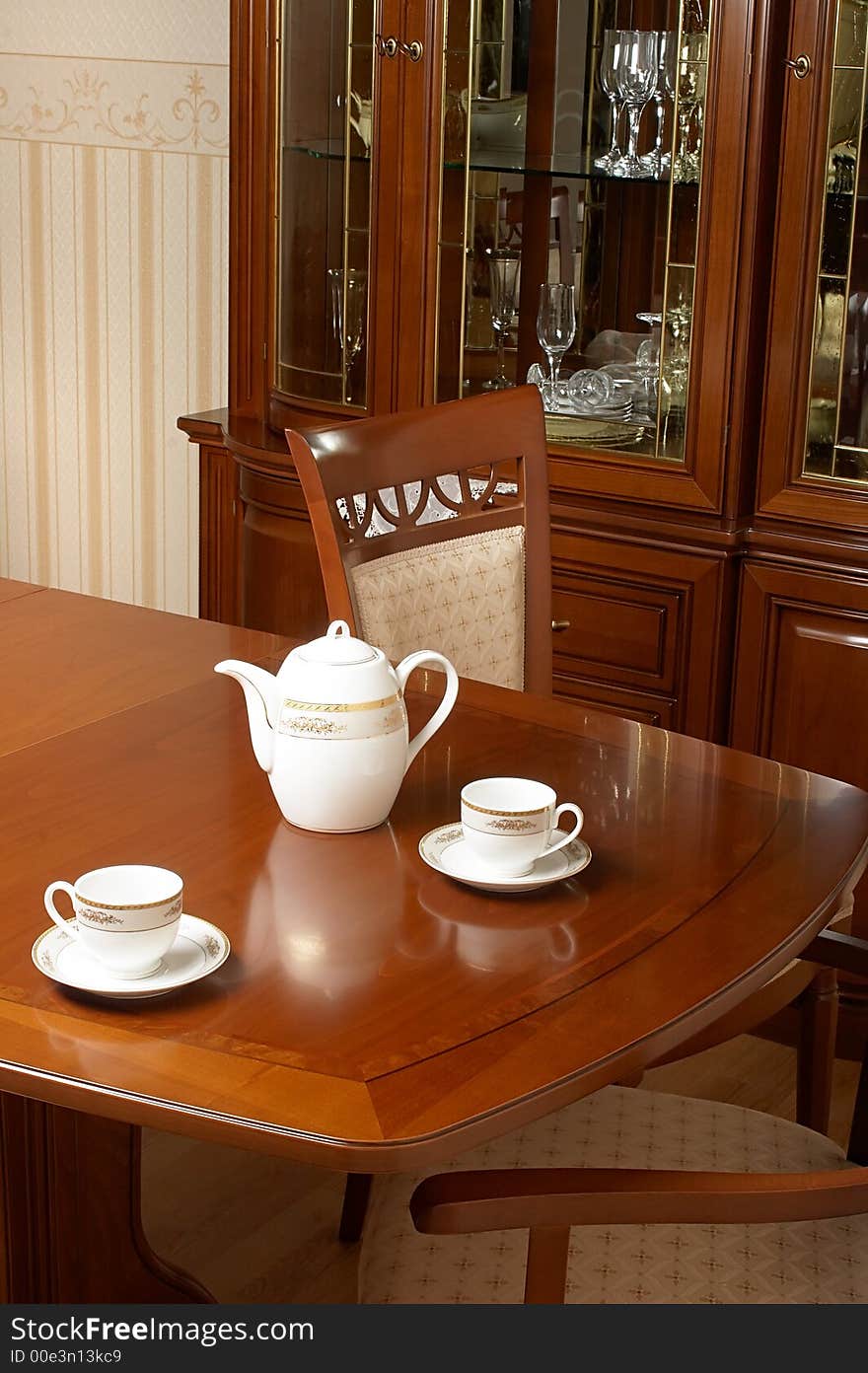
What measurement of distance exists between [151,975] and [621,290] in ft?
5.57

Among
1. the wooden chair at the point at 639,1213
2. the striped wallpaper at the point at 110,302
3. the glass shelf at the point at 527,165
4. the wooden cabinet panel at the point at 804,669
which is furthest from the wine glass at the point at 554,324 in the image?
the wooden chair at the point at 639,1213

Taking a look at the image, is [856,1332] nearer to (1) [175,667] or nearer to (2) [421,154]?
(1) [175,667]

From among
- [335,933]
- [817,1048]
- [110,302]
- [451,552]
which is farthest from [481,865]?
[110,302]

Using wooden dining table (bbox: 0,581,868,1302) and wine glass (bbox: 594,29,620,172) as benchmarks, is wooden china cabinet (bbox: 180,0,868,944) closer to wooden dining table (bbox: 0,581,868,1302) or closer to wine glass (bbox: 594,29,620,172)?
wine glass (bbox: 594,29,620,172)

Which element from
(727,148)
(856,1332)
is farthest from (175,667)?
(727,148)

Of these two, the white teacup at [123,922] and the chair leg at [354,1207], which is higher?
the white teacup at [123,922]

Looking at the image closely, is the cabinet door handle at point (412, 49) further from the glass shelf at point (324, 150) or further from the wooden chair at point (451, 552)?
the wooden chair at point (451, 552)

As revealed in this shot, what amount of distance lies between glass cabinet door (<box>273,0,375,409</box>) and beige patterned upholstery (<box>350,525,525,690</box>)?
845mm

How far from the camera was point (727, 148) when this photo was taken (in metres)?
2.25

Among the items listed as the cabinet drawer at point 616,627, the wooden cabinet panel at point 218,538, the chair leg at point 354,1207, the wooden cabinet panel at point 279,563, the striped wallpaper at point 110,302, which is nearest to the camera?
the chair leg at point 354,1207

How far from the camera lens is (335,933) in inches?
46.8

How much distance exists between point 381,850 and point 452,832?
0.21 feet

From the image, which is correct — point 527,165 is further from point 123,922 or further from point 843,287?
point 123,922

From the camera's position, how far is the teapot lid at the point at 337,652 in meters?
1.32
